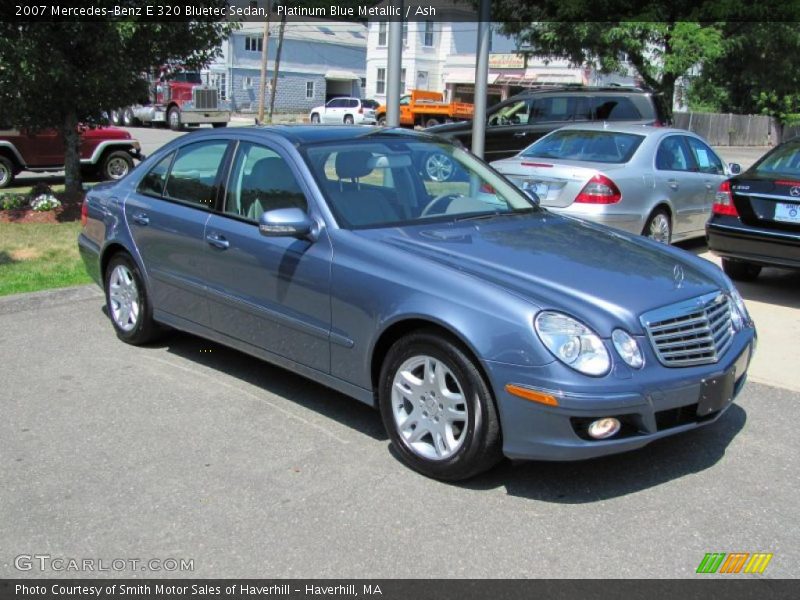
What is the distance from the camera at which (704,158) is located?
10203 mm

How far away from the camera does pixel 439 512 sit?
3.74m

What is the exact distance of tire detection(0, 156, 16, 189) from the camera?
615 inches

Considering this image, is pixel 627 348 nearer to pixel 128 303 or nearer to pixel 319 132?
pixel 319 132

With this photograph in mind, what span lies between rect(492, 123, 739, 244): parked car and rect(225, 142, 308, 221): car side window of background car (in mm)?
4133

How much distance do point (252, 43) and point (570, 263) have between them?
57852 mm

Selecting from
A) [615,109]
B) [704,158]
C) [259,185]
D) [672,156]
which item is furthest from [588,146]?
[615,109]

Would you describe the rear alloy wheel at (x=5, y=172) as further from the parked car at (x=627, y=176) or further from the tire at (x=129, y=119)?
the tire at (x=129, y=119)

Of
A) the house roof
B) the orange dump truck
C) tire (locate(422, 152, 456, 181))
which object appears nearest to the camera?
tire (locate(422, 152, 456, 181))

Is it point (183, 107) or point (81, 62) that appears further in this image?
point (183, 107)

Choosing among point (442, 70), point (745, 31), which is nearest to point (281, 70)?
point (442, 70)

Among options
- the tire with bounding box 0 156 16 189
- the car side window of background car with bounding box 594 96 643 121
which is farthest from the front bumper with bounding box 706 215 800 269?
the tire with bounding box 0 156 16 189

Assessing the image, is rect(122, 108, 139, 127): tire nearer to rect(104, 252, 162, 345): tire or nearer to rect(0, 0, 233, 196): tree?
rect(0, 0, 233, 196): tree

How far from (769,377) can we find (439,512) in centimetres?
301
